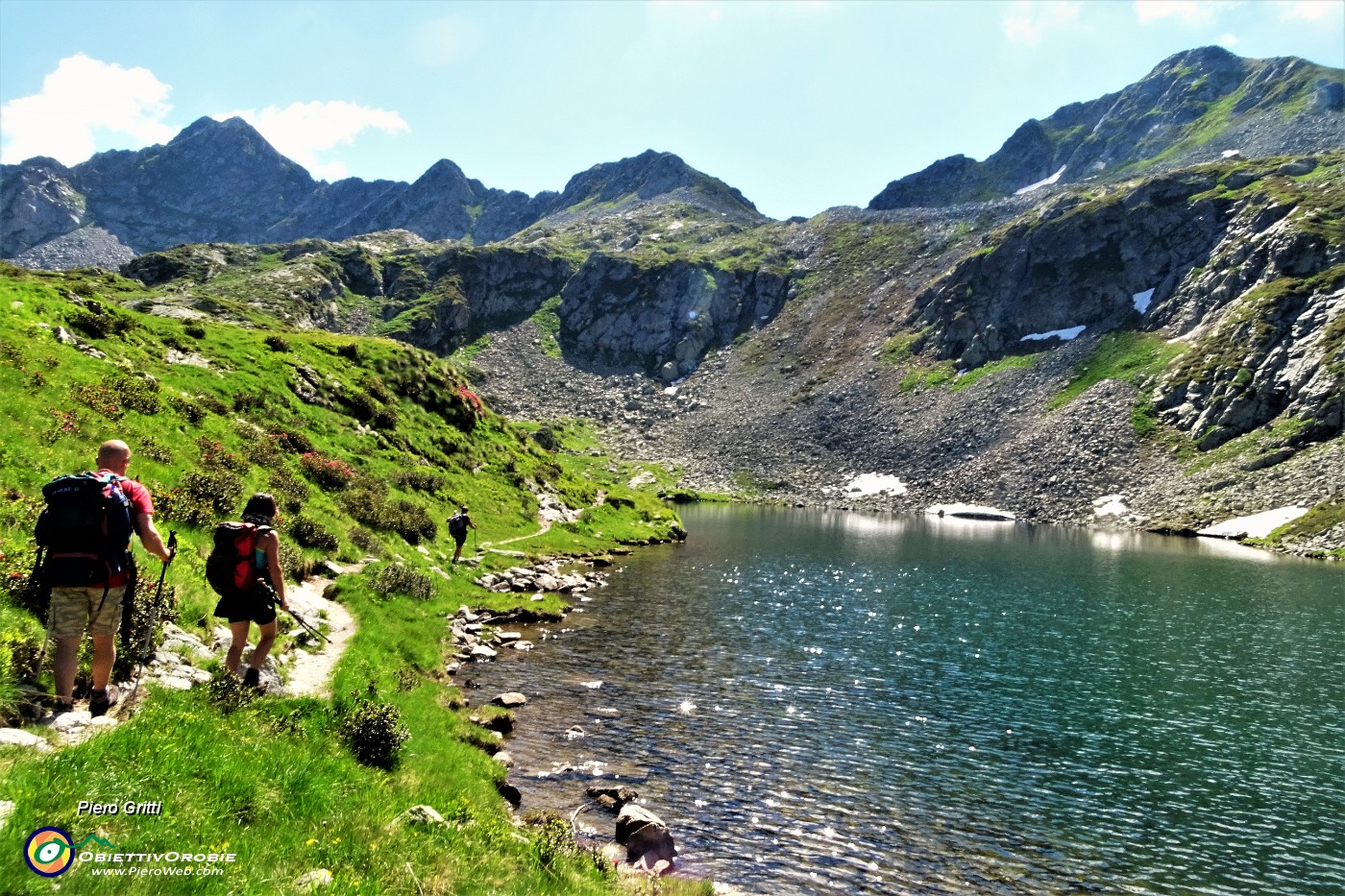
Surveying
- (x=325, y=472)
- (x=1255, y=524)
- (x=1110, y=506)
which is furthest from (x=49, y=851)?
(x=1110, y=506)

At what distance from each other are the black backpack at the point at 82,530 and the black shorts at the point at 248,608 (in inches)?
113

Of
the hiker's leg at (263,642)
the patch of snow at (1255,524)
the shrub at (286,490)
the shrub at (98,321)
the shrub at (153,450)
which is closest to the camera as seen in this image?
the hiker's leg at (263,642)

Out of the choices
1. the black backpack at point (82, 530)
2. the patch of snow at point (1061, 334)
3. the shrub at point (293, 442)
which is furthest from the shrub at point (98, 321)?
the patch of snow at point (1061, 334)

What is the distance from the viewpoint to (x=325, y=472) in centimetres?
3712

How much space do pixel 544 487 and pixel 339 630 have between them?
48.3 m

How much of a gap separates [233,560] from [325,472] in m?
26.4

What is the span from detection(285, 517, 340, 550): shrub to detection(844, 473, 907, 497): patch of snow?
421ft

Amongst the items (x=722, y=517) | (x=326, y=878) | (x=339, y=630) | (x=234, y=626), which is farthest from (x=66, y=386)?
(x=722, y=517)

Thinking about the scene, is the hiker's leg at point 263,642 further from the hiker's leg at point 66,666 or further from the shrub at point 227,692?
the hiker's leg at point 66,666

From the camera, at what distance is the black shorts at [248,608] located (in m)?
13.1

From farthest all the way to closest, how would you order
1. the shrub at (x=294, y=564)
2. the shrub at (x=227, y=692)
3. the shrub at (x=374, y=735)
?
the shrub at (x=294, y=564), the shrub at (x=374, y=735), the shrub at (x=227, y=692)

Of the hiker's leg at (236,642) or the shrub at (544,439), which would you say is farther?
the shrub at (544,439)

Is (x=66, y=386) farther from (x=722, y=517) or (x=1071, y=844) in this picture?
(x=722, y=517)

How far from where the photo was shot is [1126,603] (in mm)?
48844
